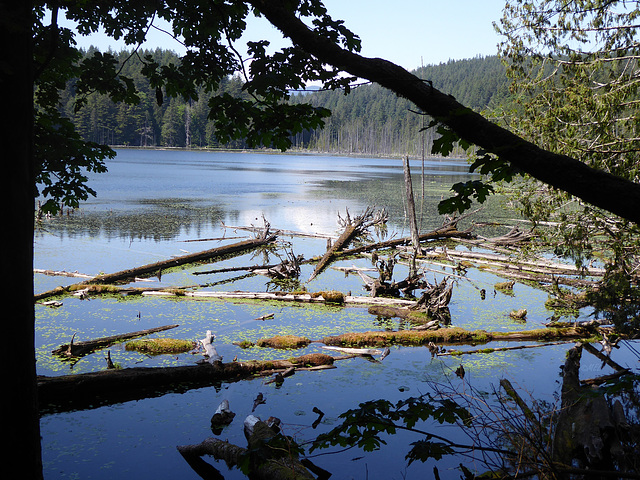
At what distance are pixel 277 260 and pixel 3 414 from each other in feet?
44.8

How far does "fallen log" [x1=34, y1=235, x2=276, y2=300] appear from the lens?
12.9m

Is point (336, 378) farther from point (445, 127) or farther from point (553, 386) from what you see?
point (445, 127)

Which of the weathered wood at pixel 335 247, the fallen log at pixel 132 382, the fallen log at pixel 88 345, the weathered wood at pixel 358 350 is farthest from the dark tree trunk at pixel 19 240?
the weathered wood at pixel 335 247

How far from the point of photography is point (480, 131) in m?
3.58

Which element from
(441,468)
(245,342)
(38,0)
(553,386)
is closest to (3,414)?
(441,468)

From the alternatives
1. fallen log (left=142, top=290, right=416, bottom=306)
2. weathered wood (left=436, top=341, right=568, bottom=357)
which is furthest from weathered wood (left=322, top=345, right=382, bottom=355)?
fallen log (left=142, top=290, right=416, bottom=306)

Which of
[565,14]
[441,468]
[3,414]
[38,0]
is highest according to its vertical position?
[565,14]

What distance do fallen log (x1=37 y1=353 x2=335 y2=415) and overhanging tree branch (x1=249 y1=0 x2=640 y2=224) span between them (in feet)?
17.1

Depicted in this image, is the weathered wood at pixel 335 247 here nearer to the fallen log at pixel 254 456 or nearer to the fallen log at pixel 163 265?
the fallen log at pixel 163 265

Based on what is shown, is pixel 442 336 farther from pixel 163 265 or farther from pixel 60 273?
pixel 60 273

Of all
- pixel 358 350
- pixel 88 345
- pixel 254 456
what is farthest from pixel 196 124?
pixel 254 456

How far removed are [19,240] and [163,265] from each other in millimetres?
11587

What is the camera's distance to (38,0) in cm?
652

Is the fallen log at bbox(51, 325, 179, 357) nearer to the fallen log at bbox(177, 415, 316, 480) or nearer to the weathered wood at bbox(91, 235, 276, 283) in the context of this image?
the fallen log at bbox(177, 415, 316, 480)
